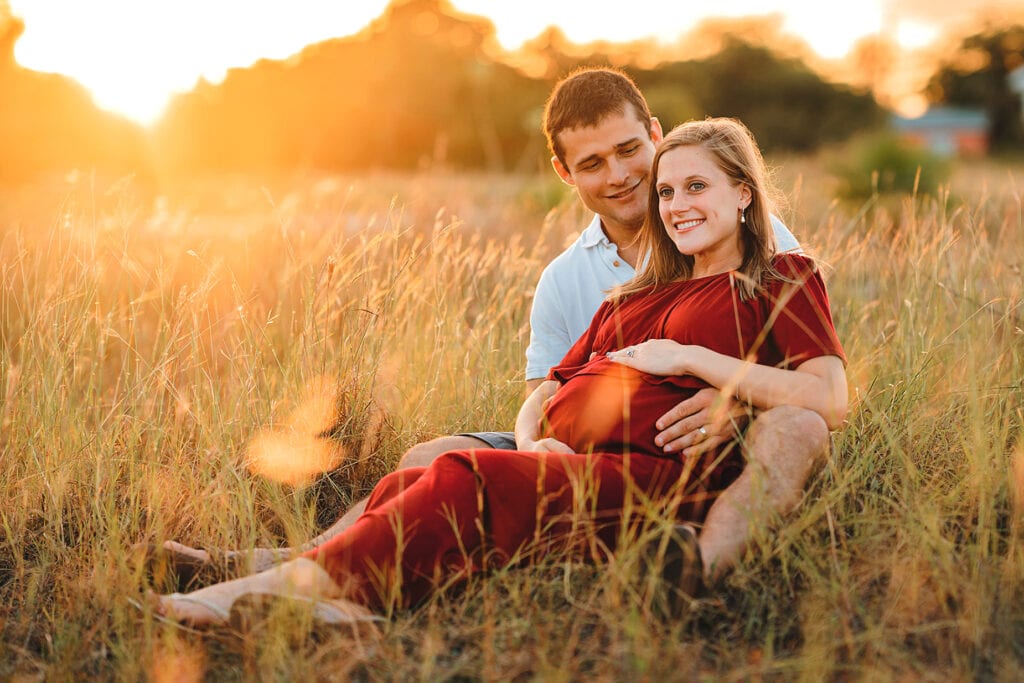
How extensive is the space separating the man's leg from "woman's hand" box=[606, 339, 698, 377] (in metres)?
0.23

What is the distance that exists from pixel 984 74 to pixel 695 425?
47964 millimetres

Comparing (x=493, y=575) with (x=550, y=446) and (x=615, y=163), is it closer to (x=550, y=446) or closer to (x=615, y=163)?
(x=550, y=446)

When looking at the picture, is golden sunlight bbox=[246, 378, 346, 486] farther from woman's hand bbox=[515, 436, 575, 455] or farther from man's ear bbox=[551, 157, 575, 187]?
man's ear bbox=[551, 157, 575, 187]

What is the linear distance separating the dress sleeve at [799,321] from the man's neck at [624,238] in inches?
38.7

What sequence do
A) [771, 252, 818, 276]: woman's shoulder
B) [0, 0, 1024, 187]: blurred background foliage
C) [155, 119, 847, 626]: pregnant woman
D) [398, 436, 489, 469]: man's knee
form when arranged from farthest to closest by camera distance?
[0, 0, 1024, 187]: blurred background foliage
[398, 436, 489, 469]: man's knee
[771, 252, 818, 276]: woman's shoulder
[155, 119, 847, 626]: pregnant woman

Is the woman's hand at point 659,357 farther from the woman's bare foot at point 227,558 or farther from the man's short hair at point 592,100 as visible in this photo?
the man's short hair at point 592,100

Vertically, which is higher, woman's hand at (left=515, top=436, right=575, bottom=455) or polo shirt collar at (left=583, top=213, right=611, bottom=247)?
polo shirt collar at (left=583, top=213, right=611, bottom=247)

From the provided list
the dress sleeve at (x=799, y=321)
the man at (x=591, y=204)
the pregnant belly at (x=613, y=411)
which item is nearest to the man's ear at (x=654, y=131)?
the man at (x=591, y=204)

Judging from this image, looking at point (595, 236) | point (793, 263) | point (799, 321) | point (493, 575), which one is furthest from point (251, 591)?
point (595, 236)

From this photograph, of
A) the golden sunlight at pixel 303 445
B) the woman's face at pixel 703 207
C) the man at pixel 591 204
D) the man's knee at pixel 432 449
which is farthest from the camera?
the man at pixel 591 204

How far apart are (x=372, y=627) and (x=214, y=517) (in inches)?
30.9

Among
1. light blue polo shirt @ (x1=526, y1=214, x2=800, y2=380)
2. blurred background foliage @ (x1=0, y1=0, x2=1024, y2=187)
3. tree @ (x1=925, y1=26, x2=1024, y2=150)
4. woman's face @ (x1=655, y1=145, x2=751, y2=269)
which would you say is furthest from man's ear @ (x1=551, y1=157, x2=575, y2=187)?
tree @ (x1=925, y1=26, x2=1024, y2=150)

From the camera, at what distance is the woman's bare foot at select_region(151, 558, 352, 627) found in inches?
77.7

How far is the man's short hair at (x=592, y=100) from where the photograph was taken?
3.15 metres
